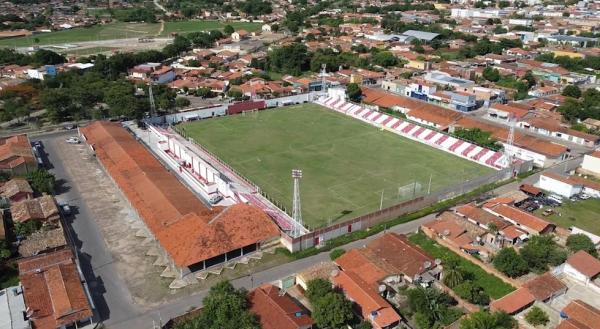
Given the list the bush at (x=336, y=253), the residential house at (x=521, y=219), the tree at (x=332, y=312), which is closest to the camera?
the tree at (x=332, y=312)

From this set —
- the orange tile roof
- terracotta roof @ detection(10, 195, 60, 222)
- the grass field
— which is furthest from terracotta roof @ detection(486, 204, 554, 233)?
the grass field

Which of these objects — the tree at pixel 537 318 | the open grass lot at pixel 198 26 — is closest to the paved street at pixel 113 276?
the tree at pixel 537 318

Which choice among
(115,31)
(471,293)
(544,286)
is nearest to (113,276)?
(471,293)

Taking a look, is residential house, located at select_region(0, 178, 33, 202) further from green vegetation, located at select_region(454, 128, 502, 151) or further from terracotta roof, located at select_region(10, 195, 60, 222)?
green vegetation, located at select_region(454, 128, 502, 151)

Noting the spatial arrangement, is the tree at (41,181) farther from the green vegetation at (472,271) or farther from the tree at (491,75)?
the tree at (491,75)

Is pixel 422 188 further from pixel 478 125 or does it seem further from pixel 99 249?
pixel 99 249

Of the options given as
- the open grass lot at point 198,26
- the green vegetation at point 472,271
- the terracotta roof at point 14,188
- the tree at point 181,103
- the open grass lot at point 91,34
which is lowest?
the green vegetation at point 472,271
